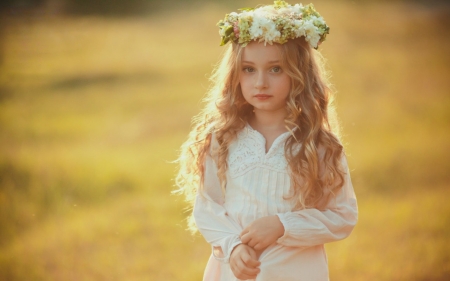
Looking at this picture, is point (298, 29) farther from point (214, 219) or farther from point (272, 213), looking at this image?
point (214, 219)

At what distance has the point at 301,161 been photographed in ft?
7.84

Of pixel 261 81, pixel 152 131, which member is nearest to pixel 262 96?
pixel 261 81

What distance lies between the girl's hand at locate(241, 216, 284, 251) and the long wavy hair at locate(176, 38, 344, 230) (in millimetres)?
149

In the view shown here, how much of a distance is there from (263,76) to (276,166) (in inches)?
15.5

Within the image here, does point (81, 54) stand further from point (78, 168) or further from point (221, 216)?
point (221, 216)

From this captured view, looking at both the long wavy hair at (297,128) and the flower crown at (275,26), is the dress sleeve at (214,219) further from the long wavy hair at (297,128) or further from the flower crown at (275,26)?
the flower crown at (275,26)

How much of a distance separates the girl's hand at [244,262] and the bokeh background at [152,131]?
944 mm

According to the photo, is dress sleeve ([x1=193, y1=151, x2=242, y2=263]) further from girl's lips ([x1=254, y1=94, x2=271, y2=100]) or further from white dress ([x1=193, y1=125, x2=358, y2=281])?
girl's lips ([x1=254, y1=94, x2=271, y2=100])

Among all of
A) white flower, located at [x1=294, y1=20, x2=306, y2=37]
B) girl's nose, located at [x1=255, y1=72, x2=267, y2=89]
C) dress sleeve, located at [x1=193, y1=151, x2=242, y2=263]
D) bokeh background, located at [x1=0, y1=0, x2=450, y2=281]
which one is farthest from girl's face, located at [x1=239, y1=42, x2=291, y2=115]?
bokeh background, located at [x1=0, y1=0, x2=450, y2=281]

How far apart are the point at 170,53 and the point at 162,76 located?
86 centimetres

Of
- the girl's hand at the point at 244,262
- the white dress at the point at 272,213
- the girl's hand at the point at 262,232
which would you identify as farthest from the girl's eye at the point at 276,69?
the girl's hand at the point at 244,262

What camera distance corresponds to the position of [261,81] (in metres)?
2.38

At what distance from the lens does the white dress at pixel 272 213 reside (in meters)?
2.38

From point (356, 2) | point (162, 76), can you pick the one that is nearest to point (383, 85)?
point (356, 2)
